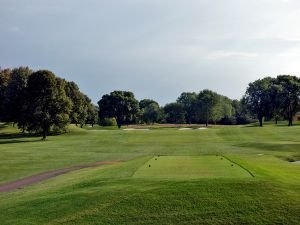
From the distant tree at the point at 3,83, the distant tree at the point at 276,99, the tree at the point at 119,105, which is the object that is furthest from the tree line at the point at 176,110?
the distant tree at the point at 3,83

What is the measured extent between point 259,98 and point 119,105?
5357cm

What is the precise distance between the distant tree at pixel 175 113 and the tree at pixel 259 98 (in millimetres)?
57619

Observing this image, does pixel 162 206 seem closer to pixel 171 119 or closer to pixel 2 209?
pixel 2 209

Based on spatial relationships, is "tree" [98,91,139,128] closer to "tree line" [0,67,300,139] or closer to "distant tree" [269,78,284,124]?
"tree line" [0,67,300,139]

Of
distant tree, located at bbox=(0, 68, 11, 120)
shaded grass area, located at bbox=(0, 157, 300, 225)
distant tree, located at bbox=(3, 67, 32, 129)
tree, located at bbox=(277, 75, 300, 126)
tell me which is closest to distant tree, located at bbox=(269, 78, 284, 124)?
tree, located at bbox=(277, 75, 300, 126)

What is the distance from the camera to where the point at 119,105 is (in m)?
143

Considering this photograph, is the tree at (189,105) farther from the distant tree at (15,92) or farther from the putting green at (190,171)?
the putting green at (190,171)

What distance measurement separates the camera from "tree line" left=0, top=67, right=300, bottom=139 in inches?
2840

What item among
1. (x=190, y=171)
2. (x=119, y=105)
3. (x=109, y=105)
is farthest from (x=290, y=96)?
(x=190, y=171)

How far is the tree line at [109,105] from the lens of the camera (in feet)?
237

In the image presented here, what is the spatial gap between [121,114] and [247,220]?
133m

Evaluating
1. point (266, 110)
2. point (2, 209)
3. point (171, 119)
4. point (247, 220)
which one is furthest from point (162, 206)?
point (171, 119)

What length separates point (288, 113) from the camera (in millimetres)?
108875

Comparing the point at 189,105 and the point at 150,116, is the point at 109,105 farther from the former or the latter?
the point at 189,105
